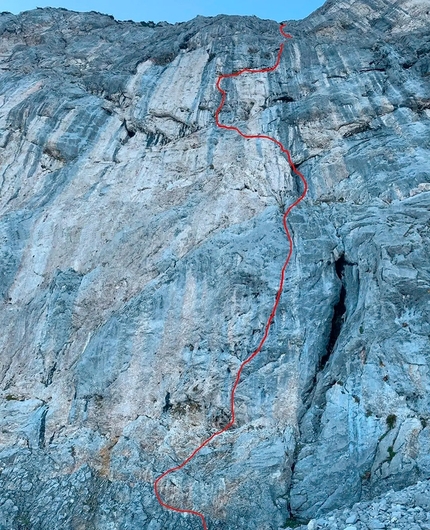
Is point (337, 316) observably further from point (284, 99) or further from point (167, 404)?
point (284, 99)

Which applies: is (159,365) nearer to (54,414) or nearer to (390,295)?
(54,414)

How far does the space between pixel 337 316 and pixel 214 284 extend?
4.49 m

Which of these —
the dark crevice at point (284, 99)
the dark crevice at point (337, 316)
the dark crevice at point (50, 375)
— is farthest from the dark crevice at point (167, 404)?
the dark crevice at point (284, 99)

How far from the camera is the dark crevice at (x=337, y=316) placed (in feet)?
50.7

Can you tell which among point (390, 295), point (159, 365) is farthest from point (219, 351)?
point (390, 295)

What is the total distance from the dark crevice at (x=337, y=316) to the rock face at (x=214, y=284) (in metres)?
0.06

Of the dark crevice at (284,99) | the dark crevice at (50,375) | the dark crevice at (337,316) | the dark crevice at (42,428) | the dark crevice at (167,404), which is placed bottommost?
the dark crevice at (42,428)

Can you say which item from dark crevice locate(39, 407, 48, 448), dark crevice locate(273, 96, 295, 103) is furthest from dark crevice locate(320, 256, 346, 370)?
dark crevice locate(273, 96, 295, 103)

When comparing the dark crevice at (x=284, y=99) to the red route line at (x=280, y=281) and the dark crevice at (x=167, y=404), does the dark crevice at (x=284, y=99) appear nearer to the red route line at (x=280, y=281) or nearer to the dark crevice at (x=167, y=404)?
the red route line at (x=280, y=281)

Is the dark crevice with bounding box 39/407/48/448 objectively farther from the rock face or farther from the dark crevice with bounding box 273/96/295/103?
the dark crevice with bounding box 273/96/295/103

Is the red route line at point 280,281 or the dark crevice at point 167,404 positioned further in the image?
the dark crevice at point 167,404

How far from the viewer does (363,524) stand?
1032cm

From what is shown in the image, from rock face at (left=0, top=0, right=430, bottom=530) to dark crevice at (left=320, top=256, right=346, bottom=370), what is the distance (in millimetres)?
59

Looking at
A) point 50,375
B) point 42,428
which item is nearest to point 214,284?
point 50,375
